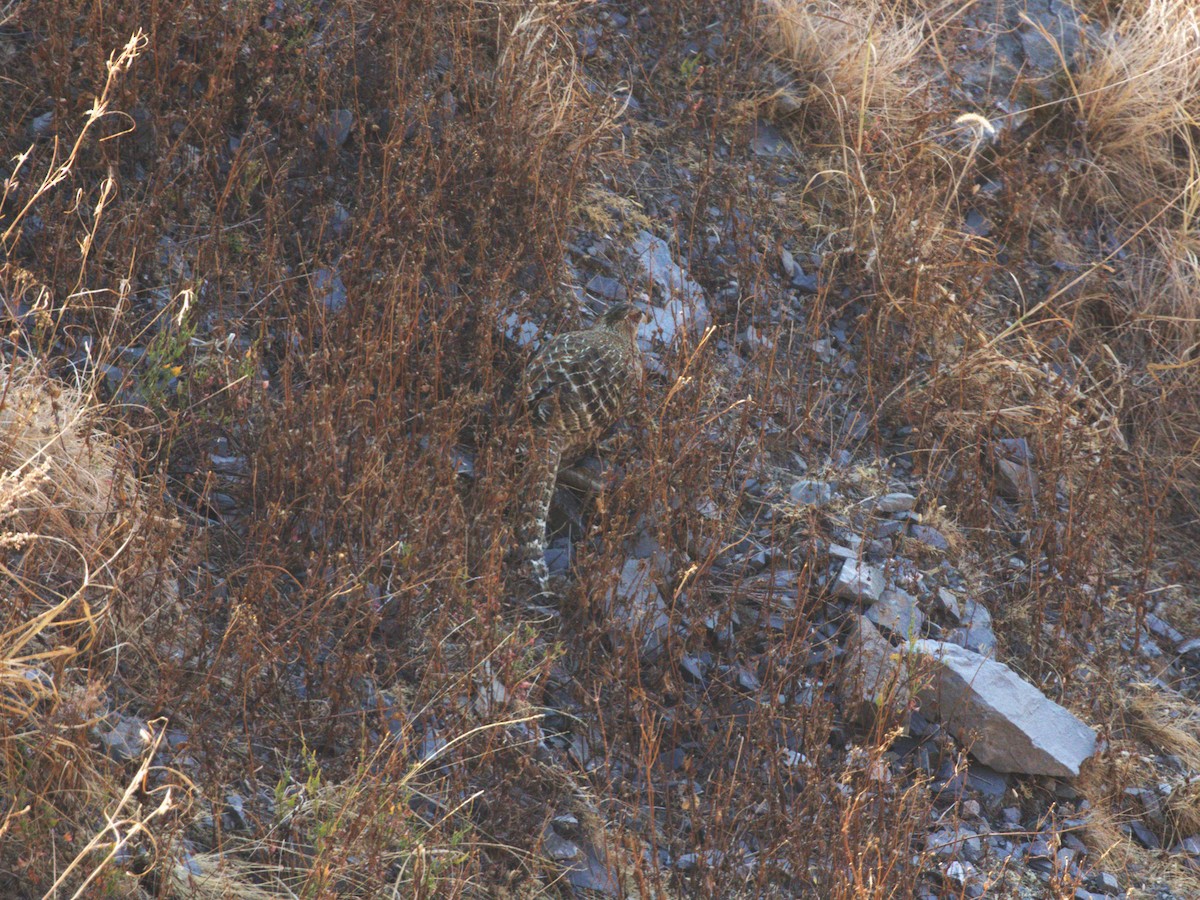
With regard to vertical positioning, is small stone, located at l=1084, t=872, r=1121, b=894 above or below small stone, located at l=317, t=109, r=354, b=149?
below

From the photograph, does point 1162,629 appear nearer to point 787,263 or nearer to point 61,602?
point 787,263

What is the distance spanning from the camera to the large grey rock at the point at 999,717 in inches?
186

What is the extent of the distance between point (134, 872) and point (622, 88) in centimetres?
535

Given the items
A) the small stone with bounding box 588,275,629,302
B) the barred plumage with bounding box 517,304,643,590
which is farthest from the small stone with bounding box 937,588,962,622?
the small stone with bounding box 588,275,629,302

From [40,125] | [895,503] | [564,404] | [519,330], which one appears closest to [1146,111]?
[895,503]

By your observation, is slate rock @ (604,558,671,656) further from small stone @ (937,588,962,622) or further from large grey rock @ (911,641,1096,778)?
small stone @ (937,588,962,622)

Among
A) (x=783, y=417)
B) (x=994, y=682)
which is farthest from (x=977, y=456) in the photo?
(x=994, y=682)

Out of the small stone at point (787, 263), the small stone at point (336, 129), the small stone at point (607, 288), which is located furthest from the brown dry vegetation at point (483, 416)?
the small stone at point (607, 288)

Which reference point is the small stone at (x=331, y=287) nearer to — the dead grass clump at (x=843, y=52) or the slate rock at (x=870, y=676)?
the slate rock at (x=870, y=676)

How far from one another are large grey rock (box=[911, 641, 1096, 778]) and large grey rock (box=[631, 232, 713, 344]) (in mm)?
2128

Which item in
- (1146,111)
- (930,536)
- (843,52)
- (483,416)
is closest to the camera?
(483,416)

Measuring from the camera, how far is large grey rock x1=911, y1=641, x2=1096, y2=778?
15.5 ft

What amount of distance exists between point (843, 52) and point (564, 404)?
151 inches

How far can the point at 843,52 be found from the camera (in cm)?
740
